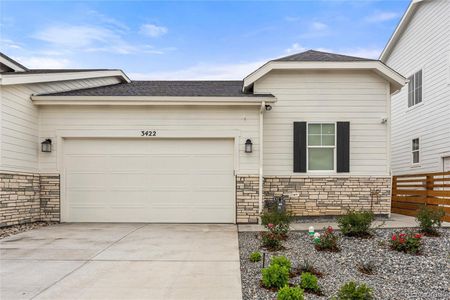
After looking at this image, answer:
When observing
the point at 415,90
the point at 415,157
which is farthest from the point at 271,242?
the point at 415,90

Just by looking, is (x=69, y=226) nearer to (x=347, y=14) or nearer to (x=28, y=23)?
(x=28, y=23)

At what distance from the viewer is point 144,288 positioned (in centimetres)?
495

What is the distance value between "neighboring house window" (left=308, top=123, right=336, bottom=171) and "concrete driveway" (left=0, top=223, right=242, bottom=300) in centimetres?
333

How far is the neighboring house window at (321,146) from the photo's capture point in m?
10.7

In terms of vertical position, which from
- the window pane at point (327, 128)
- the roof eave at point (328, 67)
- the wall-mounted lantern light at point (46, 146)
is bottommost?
the wall-mounted lantern light at point (46, 146)

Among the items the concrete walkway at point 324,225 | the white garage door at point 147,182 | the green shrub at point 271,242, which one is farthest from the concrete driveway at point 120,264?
the white garage door at point 147,182

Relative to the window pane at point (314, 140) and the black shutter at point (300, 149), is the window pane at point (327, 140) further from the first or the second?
the black shutter at point (300, 149)

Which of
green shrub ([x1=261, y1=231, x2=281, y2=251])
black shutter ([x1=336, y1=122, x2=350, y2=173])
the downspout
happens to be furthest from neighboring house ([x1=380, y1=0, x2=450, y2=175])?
green shrub ([x1=261, y1=231, x2=281, y2=251])

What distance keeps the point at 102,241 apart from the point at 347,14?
11775 mm

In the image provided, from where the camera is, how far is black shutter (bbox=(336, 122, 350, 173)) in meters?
10.5

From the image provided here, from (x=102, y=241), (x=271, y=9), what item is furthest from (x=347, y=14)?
(x=102, y=241)

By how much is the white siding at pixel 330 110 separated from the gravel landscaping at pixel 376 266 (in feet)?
10.3

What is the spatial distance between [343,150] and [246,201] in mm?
3013

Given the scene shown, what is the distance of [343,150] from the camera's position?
10.5 m
